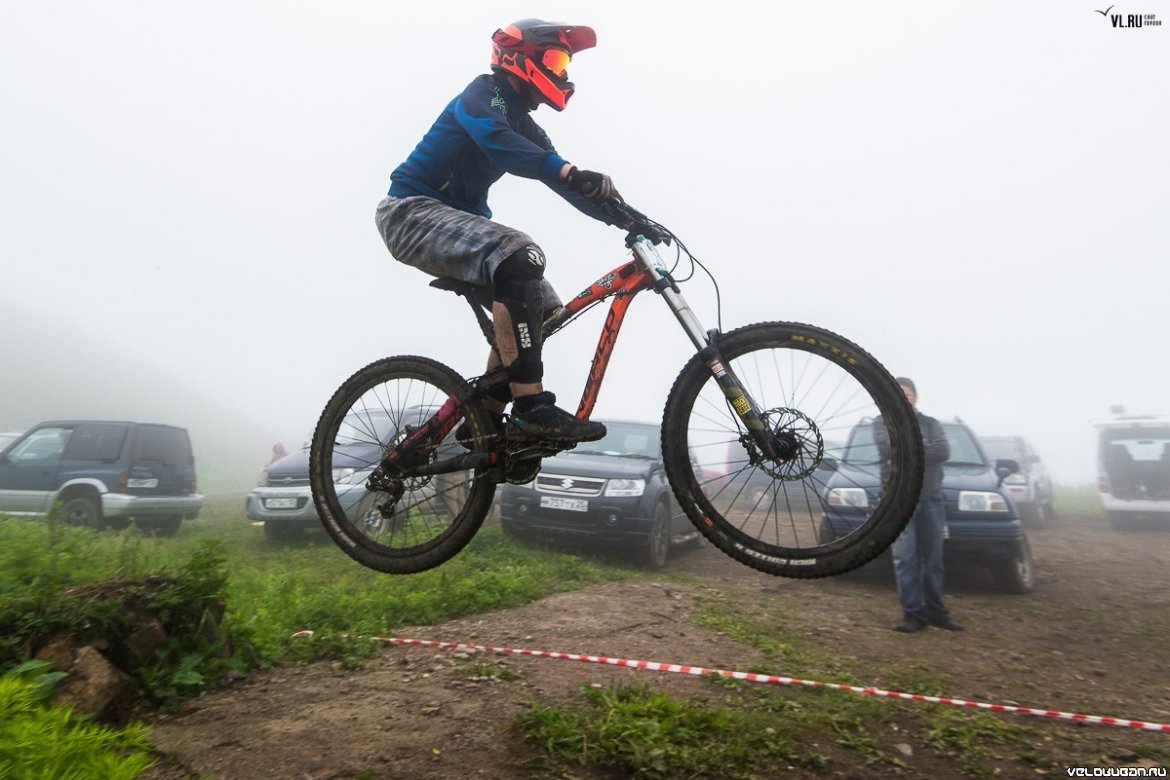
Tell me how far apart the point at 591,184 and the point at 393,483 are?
1703 mm

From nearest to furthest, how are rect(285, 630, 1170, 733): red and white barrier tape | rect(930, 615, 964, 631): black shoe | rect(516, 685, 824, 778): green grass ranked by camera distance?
rect(516, 685, 824, 778): green grass → rect(285, 630, 1170, 733): red and white barrier tape → rect(930, 615, 964, 631): black shoe

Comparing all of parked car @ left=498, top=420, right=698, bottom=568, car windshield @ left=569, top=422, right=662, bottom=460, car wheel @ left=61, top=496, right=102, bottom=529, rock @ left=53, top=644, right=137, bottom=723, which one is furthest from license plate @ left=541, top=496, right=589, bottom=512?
car wheel @ left=61, top=496, right=102, bottom=529

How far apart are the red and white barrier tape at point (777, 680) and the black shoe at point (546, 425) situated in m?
3.68

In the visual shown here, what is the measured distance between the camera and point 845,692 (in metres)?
6.04

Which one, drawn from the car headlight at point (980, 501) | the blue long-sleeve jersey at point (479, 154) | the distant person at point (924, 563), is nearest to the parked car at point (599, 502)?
the distant person at point (924, 563)

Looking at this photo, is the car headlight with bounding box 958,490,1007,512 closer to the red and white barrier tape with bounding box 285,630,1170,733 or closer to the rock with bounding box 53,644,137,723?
the red and white barrier tape with bounding box 285,630,1170,733

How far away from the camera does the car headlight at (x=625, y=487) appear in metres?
9.98

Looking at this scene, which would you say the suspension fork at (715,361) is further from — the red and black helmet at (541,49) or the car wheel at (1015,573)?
the car wheel at (1015,573)

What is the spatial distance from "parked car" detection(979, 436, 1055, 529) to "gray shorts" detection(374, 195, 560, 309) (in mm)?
16422

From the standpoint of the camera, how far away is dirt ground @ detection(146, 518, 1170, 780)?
472 cm

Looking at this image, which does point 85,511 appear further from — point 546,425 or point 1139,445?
point 1139,445

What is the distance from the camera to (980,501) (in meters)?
9.01

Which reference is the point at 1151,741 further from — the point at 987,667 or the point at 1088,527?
the point at 1088,527

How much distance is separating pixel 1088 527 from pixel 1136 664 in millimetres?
13651
